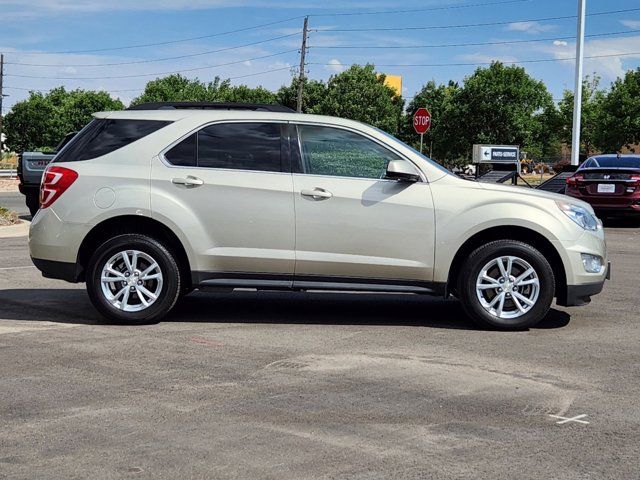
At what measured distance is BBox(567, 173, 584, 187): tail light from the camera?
61.8 ft

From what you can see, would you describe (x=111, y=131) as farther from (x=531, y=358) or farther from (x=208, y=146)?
(x=531, y=358)

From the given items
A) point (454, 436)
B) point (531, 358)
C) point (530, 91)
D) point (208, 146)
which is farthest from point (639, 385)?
point (530, 91)

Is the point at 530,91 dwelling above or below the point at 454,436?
above

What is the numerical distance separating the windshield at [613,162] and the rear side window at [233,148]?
43.4 ft

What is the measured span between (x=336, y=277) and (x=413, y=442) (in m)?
3.14

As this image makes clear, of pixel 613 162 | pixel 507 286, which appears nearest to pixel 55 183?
pixel 507 286

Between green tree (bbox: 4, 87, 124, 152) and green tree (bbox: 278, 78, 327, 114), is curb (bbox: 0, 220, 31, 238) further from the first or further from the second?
green tree (bbox: 4, 87, 124, 152)

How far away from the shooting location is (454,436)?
4477mm

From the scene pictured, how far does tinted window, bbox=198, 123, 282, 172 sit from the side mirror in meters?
0.96

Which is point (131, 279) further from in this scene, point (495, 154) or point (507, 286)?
point (495, 154)

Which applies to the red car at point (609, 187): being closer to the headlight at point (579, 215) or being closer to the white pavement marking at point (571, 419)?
the headlight at point (579, 215)

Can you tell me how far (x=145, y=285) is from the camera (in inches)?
293

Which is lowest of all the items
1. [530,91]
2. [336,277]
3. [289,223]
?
[336,277]

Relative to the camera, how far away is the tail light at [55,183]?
7.48 meters
